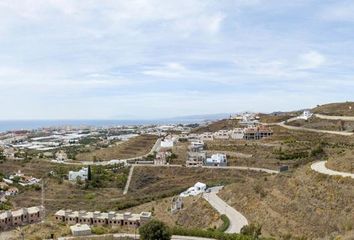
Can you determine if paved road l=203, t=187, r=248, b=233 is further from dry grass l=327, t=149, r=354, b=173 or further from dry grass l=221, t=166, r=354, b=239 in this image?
dry grass l=327, t=149, r=354, b=173

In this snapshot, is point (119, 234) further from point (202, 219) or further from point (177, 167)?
point (177, 167)

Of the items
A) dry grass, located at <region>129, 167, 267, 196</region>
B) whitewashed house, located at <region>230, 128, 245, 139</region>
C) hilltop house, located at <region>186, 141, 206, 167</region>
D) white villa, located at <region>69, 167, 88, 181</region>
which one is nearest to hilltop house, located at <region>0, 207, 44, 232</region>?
dry grass, located at <region>129, 167, 267, 196</region>

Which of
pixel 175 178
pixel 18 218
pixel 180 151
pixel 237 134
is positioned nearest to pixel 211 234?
pixel 18 218

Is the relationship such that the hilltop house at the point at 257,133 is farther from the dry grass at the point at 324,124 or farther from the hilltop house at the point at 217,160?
the hilltop house at the point at 217,160

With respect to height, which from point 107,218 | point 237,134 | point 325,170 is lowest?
point 107,218

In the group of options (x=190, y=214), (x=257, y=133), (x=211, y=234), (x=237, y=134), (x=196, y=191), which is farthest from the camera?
(x=237, y=134)

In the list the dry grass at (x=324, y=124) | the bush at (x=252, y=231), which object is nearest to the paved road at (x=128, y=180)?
the dry grass at (x=324, y=124)

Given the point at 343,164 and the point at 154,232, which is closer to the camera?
the point at 154,232

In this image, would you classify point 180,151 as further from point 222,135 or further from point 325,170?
point 325,170
